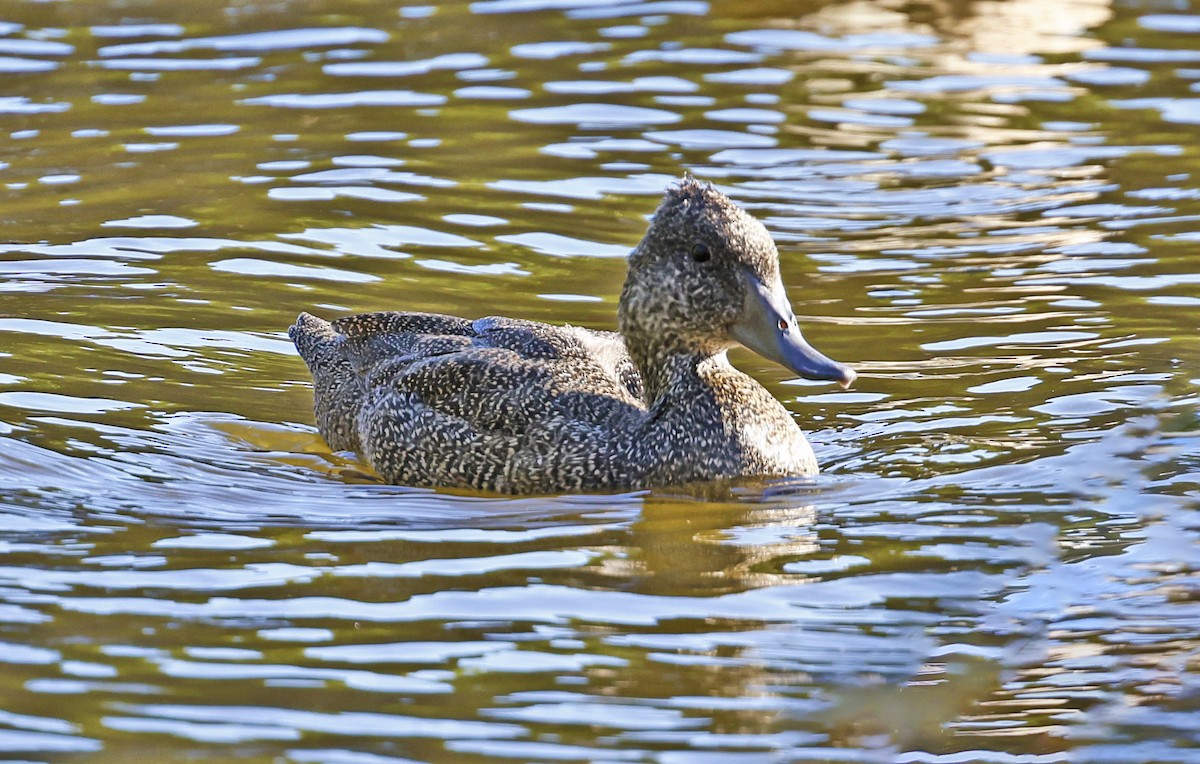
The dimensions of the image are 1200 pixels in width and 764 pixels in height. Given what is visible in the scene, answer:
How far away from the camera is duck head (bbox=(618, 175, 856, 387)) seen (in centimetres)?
848

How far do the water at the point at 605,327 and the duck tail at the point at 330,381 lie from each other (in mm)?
156

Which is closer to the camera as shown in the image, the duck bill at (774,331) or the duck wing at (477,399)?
the duck bill at (774,331)

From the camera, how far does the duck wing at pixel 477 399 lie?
8.65 meters

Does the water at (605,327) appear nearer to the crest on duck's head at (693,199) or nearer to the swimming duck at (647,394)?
the swimming duck at (647,394)

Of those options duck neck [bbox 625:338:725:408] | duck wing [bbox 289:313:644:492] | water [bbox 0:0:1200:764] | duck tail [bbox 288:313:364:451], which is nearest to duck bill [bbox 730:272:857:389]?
duck neck [bbox 625:338:725:408]

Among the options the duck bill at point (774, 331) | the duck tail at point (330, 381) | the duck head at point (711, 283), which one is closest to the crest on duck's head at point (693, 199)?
the duck head at point (711, 283)

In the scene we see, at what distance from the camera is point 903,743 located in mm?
5738

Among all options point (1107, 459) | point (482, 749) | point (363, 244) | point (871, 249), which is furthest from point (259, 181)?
point (482, 749)

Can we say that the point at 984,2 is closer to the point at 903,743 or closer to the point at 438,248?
the point at 438,248

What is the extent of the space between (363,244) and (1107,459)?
5.32 metres

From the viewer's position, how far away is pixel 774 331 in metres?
8.46

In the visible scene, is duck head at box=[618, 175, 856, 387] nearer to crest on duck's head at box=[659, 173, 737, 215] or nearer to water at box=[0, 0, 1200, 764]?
crest on duck's head at box=[659, 173, 737, 215]

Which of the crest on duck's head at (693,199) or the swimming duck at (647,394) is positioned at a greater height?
the crest on duck's head at (693,199)

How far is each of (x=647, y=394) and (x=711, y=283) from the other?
2.28ft
